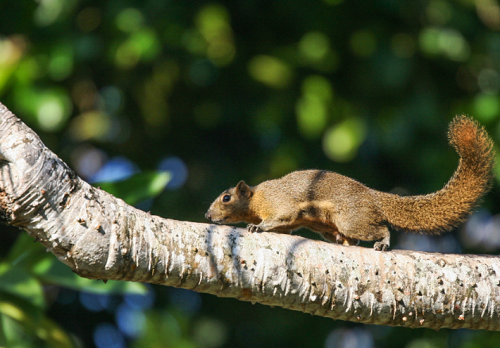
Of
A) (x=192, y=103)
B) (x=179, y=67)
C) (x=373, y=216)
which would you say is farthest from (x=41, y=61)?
(x=373, y=216)

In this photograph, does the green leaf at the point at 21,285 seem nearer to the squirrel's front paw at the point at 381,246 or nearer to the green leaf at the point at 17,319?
the green leaf at the point at 17,319

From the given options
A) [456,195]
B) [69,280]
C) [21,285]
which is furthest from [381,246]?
[21,285]

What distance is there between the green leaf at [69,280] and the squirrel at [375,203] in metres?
0.74

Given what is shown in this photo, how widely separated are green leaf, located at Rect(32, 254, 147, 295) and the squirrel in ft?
2.43

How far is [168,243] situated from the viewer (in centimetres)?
192

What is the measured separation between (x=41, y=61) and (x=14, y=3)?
732 millimetres

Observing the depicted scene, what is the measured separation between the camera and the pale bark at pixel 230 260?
1.68 m

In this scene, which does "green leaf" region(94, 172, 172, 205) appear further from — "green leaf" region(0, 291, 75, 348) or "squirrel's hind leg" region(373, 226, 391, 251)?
"squirrel's hind leg" region(373, 226, 391, 251)

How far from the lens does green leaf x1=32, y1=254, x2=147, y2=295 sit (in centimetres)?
302

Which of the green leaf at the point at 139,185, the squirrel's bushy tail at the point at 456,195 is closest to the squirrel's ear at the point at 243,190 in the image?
the green leaf at the point at 139,185

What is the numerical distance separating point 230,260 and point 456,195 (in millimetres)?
1547

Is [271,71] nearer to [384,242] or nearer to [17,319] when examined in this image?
[384,242]

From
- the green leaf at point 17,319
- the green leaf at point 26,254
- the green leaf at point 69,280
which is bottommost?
the green leaf at point 17,319

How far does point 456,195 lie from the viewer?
118 inches
